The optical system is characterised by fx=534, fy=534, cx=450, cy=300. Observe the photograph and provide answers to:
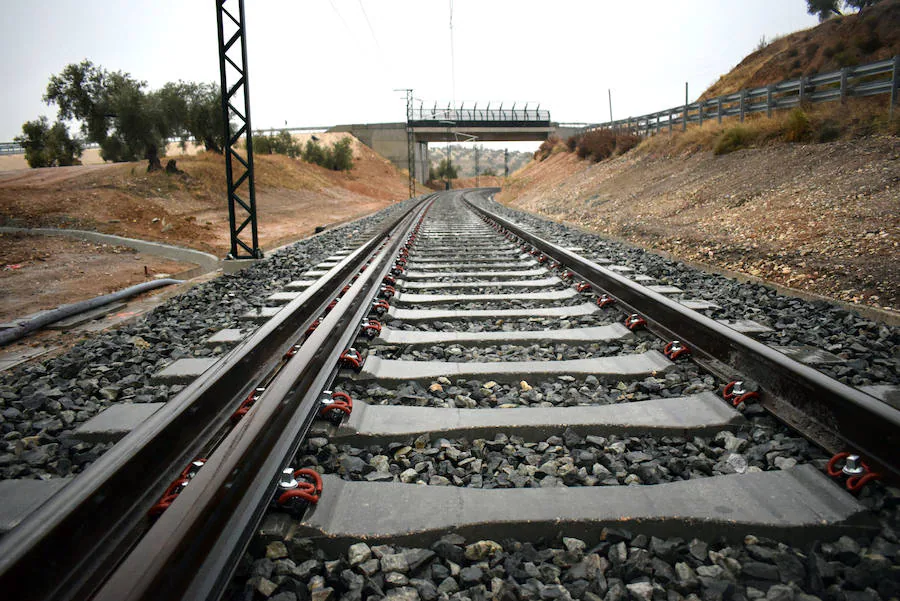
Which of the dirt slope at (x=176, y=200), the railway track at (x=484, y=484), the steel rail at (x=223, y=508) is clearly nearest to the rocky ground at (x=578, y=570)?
the railway track at (x=484, y=484)

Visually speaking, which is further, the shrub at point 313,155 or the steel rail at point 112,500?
the shrub at point 313,155

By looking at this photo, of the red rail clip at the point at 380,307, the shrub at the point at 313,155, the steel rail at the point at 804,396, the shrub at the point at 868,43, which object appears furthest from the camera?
the shrub at the point at 313,155

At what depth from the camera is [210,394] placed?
8.25ft

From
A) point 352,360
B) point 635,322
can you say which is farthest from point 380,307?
point 635,322

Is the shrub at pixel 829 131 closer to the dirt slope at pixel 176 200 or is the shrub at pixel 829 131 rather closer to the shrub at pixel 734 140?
the shrub at pixel 734 140

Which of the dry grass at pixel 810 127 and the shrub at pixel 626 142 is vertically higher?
the shrub at pixel 626 142

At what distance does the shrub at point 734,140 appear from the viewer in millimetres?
14425

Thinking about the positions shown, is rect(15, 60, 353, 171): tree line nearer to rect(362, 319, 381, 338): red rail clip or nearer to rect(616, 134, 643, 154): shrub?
rect(616, 134, 643, 154): shrub

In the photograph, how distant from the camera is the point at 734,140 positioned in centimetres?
1477

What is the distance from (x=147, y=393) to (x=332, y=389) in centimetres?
108

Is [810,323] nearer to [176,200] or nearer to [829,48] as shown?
[176,200]

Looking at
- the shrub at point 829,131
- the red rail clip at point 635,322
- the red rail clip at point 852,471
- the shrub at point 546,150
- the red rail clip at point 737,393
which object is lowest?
the red rail clip at point 852,471

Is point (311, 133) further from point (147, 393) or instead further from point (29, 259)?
point (147, 393)

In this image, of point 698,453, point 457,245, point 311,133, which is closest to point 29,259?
point 457,245
